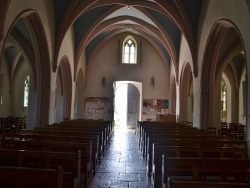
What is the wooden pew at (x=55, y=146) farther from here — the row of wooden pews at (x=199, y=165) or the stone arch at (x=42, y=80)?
the stone arch at (x=42, y=80)

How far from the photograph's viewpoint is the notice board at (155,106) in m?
21.7

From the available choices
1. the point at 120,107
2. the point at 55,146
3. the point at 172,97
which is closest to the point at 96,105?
the point at 172,97

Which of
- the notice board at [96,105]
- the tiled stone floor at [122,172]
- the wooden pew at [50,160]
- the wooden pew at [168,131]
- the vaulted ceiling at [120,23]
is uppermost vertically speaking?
the vaulted ceiling at [120,23]

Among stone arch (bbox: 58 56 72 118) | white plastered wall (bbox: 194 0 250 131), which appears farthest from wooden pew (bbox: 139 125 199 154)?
stone arch (bbox: 58 56 72 118)

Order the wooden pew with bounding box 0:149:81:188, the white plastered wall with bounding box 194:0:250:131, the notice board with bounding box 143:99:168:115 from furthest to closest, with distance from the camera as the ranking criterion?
the notice board with bounding box 143:99:168:115 < the white plastered wall with bounding box 194:0:250:131 < the wooden pew with bounding box 0:149:81:188

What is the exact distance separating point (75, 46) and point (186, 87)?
21.8 feet

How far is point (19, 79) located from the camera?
71.3 ft

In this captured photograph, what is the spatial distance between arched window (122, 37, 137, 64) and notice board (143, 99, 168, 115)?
3.14m

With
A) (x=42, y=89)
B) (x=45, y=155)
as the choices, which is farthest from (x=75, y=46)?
(x=45, y=155)

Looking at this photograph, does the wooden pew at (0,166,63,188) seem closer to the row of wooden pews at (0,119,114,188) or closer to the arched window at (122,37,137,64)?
the row of wooden pews at (0,119,114,188)

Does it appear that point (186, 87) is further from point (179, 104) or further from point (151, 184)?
point (151, 184)

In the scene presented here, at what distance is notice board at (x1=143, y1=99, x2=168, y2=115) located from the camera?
21.7 m

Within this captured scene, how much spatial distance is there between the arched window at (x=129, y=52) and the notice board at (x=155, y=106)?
3.14 metres

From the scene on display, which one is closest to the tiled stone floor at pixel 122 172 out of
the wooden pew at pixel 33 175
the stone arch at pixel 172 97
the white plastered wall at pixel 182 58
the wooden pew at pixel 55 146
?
the wooden pew at pixel 55 146
